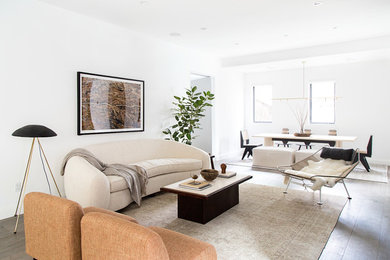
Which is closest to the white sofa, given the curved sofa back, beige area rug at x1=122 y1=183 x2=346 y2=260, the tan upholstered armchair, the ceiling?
the curved sofa back

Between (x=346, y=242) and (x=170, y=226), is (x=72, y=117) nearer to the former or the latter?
(x=170, y=226)

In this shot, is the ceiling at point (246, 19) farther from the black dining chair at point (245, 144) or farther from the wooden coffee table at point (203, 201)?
the black dining chair at point (245, 144)

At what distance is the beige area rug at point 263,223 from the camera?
8.48 feet

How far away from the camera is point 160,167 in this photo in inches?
169

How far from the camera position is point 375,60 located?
7.03 metres

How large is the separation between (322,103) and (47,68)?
711cm

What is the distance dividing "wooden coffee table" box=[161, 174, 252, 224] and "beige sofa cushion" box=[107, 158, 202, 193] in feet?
2.06

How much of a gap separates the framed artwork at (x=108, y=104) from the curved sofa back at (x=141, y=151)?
12.2 inches

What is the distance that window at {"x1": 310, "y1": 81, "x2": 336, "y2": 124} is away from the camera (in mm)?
7875

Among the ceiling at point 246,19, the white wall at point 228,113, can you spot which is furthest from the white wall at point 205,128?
the ceiling at point 246,19

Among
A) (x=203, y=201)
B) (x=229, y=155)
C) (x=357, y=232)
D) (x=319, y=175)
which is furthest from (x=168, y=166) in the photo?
(x=229, y=155)

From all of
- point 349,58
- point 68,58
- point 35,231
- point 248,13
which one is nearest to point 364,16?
point 248,13

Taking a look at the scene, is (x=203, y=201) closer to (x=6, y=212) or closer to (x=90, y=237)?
(x=90, y=237)

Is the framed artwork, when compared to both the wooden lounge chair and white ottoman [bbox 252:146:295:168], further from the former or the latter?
white ottoman [bbox 252:146:295:168]
